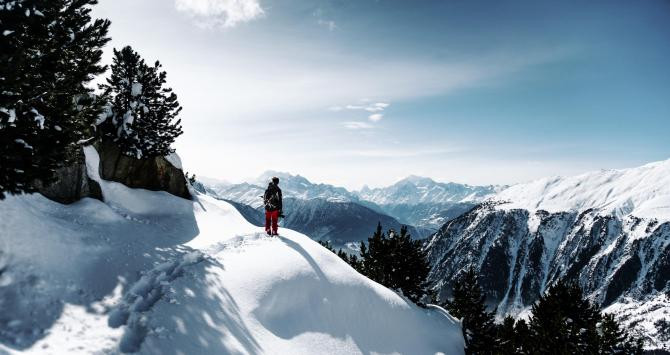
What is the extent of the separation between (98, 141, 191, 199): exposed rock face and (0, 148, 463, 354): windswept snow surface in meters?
3.61

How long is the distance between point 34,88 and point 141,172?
2084 centimetres

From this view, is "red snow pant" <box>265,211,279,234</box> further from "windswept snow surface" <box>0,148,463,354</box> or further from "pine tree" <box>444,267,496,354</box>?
"pine tree" <box>444,267,496,354</box>

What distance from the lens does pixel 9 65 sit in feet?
26.1

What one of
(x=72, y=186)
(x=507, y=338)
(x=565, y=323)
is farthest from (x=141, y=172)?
(x=565, y=323)

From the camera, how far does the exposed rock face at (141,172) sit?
26750 mm

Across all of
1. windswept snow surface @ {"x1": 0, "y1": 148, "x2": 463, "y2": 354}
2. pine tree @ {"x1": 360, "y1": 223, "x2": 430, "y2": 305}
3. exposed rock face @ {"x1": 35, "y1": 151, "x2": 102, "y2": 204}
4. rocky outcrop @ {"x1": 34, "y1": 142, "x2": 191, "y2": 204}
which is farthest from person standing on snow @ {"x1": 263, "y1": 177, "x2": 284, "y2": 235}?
pine tree @ {"x1": 360, "y1": 223, "x2": 430, "y2": 305}

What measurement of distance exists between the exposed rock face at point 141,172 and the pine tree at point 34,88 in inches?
669

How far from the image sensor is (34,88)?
9.53m

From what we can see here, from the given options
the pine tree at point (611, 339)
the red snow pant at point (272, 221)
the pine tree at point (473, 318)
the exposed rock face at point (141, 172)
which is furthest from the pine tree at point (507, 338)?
the exposed rock face at point (141, 172)

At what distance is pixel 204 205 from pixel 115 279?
18299 mm

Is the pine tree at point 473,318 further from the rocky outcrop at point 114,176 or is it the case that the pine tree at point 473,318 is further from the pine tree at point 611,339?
the rocky outcrop at point 114,176

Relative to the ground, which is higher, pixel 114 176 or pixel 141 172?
pixel 141 172

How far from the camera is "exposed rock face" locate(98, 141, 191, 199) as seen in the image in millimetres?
26750

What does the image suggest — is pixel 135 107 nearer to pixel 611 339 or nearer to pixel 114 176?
pixel 114 176
